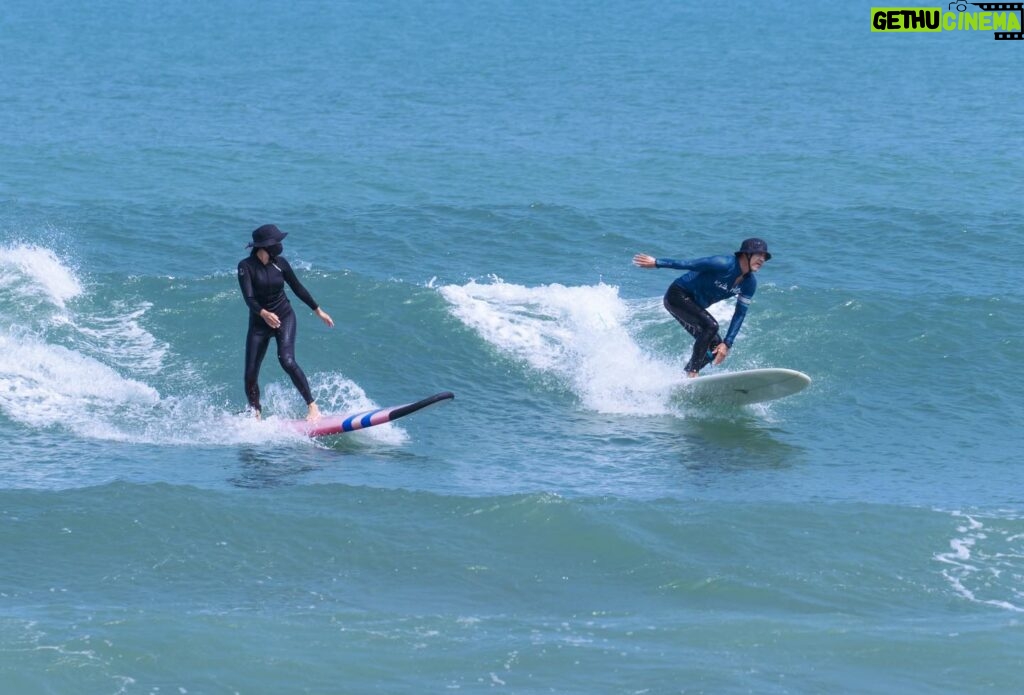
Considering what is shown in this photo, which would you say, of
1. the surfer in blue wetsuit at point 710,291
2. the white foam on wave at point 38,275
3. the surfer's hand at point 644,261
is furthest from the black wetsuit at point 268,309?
the white foam on wave at point 38,275

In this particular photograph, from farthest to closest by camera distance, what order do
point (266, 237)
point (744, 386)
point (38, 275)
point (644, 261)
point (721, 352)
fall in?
point (38, 275)
point (744, 386)
point (721, 352)
point (644, 261)
point (266, 237)

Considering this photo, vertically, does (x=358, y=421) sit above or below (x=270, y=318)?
below

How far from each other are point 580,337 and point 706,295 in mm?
2773

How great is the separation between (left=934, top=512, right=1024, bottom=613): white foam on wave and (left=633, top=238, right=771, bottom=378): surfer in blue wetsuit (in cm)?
323

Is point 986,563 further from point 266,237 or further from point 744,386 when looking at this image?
point 266,237

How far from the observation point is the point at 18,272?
748 inches

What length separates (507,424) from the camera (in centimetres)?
1511

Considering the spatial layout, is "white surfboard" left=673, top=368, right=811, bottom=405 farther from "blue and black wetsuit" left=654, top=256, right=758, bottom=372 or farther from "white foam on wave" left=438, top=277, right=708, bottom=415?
"blue and black wetsuit" left=654, top=256, right=758, bottom=372

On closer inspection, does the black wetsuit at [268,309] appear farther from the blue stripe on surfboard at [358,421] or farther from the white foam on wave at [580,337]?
the white foam on wave at [580,337]

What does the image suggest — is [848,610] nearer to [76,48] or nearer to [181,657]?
[181,657]

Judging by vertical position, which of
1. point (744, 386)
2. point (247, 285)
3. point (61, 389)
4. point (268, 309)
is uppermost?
point (247, 285)

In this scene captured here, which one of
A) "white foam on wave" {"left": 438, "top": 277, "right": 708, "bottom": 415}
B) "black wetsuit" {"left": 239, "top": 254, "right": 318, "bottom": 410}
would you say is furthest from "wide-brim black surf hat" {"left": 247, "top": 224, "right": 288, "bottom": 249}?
"white foam on wave" {"left": 438, "top": 277, "right": 708, "bottom": 415}

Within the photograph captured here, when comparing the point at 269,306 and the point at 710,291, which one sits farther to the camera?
the point at 710,291

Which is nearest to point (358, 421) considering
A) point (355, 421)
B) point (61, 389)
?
point (355, 421)
